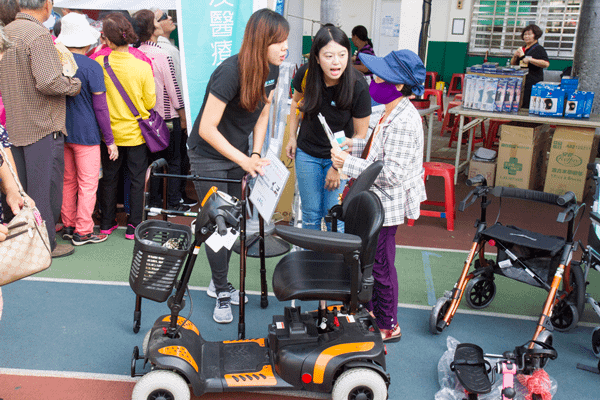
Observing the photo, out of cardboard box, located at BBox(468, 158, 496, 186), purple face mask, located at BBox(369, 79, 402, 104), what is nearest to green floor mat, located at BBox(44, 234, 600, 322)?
purple face mask, located at BBox(369, 79, 402, 104)

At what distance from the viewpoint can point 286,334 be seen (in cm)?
239

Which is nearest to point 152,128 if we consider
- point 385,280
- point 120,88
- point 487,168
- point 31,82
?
point 120,88

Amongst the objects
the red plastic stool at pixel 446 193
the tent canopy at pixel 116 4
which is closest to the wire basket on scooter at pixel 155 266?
the red plastic stool at pixel 446 193

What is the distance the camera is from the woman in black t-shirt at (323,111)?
3.03 meters

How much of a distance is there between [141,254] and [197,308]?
108 centimetres

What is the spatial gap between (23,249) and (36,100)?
1.88m

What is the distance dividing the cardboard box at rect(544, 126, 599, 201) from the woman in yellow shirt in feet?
13.5

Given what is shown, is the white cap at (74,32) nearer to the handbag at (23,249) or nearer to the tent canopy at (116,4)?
the handbag at (23,249)

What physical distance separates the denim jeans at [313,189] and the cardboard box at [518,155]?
3026mm

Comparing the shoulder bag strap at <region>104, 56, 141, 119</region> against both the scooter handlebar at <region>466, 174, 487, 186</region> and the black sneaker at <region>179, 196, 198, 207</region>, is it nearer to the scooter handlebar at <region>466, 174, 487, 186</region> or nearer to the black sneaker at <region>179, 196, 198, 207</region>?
the black sneaker at <region>179, 196, 198, 207</region>

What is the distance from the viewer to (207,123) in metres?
2.70

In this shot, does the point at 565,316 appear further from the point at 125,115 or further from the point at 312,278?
the point at 125,115

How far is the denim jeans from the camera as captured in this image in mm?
3381

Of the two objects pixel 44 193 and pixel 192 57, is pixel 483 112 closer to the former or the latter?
pixel 192 57
